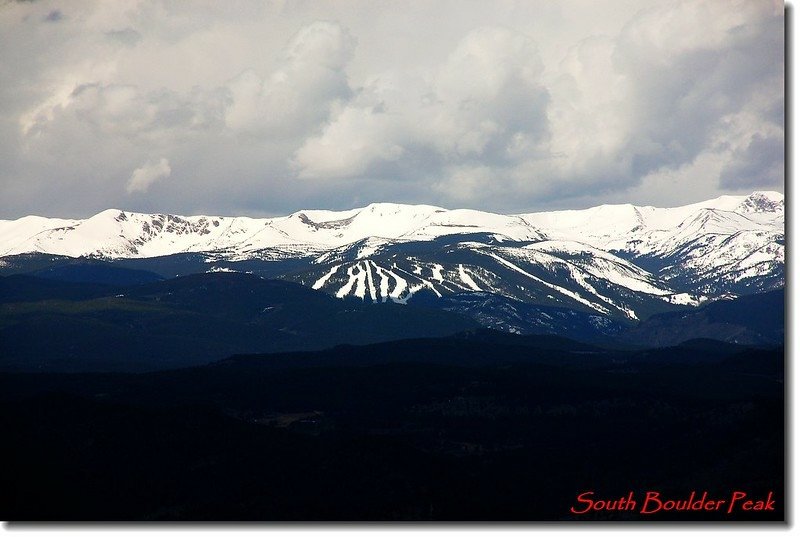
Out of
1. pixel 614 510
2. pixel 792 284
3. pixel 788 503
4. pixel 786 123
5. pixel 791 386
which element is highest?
pixel 786 123

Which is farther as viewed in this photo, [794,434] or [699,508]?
[699,508]

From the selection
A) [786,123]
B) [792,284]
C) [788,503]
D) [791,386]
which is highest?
[786,123]

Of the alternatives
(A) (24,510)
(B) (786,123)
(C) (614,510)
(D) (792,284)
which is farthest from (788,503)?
(A) (24,510)

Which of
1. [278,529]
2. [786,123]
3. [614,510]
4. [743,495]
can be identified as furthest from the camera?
[614,510]

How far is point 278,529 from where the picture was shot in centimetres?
14075

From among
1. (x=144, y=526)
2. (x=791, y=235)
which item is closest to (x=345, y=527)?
(x=144, y=526)

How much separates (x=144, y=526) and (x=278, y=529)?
1607 cm

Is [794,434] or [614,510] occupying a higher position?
[794,434]

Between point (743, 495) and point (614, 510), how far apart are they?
2456 cm

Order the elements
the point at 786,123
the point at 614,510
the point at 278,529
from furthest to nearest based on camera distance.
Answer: the point at 614,510 → the point at 278,529 → the point at 786,123

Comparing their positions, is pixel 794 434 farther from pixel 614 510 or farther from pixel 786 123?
pixel 614 510

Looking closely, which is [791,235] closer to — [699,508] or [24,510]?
[699,508]

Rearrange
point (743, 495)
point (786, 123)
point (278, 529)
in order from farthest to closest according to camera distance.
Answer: point (743, 495) → point (278, 529) → point (786, 123)

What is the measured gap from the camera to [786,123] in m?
132
